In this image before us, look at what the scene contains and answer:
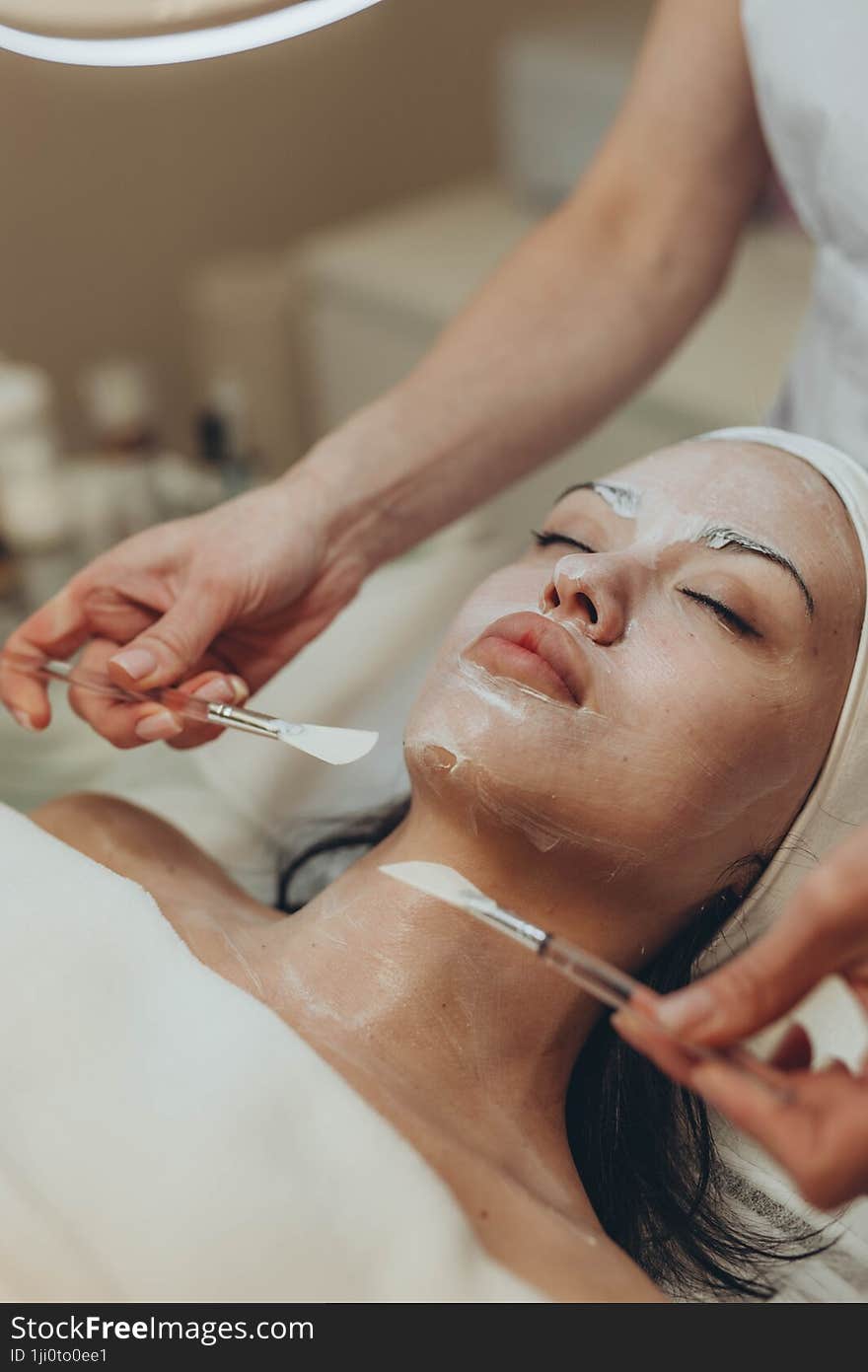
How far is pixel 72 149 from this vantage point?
83.2 inches

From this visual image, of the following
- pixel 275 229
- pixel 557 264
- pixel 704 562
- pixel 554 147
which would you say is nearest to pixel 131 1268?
pixel 704 562

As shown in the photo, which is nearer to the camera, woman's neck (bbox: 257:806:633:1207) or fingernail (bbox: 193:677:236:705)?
woman's neck (bbox: 257:806:633:1207)

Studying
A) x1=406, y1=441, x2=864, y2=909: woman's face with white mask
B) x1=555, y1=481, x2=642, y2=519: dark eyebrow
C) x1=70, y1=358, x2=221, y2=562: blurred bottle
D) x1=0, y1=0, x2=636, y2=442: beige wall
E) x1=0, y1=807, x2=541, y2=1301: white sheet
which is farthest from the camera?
x1=0, y1=0, x2=636, y2=442: beige wall

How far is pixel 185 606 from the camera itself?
1.03 meters

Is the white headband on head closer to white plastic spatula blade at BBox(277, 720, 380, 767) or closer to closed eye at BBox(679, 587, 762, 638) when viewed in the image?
closed eye at BBox(679, 587, 762, 638)

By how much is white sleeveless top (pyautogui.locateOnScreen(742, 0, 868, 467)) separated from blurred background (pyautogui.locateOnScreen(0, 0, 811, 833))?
0.46m

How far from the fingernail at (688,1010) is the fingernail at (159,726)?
1.66ft

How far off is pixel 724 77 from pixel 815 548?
1.69ft

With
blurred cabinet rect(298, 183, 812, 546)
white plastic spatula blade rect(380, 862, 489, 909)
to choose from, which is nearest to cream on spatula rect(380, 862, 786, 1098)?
white plastic spatula blade rect(380, 862, 489, 909)

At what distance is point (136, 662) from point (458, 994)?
346 millimetres

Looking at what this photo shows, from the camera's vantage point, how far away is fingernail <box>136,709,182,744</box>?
99 cm

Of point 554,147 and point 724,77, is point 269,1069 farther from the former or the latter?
point 554,147

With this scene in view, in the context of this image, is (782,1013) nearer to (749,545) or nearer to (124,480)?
(749,545)

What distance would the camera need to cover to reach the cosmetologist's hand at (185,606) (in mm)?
1009
